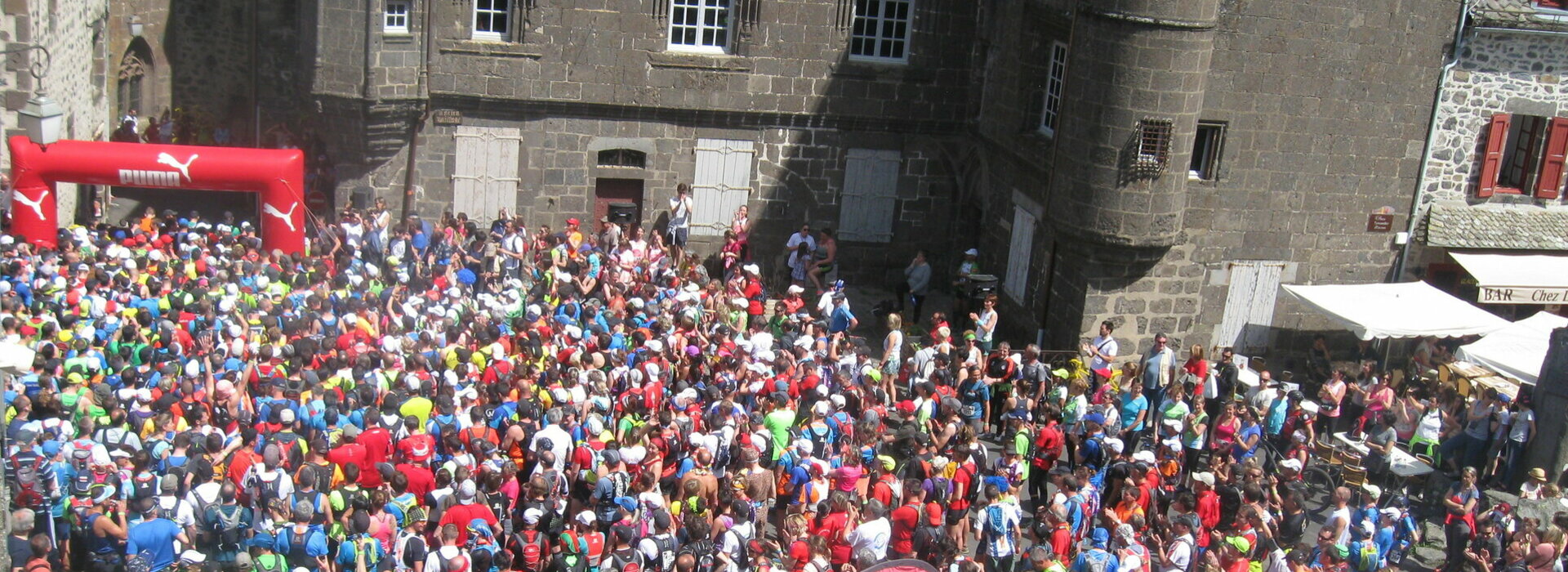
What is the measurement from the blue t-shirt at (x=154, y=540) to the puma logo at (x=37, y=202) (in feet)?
31.9

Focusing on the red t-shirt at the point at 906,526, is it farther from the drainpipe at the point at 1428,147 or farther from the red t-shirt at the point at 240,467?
the drainpipe at the point at 1428,147

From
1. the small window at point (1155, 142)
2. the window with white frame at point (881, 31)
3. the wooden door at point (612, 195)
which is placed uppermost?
the window with white frame at point (881, 31)

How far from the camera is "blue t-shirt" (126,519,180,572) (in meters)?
12.7

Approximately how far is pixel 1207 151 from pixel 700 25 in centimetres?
784

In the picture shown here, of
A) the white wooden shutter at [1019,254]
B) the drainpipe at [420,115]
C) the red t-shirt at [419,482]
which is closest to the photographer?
the red t-shirt at [419,482]

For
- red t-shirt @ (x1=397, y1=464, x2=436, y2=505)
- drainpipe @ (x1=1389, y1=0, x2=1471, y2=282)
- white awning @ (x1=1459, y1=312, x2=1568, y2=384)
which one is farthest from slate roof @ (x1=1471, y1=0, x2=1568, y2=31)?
red t-shirt @ (x1=397, y1=464, x2=436, y2=505)

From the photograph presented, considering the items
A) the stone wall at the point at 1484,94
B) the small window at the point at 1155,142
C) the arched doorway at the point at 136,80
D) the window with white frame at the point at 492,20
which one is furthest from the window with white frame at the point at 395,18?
the stone wall at the point at 1484,94

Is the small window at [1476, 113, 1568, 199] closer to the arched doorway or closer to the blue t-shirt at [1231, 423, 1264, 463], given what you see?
the blue t-shirt at [1231, 423, 1264, 463]

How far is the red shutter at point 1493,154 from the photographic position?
2134cm

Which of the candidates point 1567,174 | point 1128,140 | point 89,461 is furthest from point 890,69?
point 89,461

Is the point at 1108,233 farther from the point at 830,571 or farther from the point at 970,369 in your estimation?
the point at 830,571

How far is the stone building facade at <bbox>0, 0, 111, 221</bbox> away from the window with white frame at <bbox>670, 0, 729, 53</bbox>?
28.6 feet

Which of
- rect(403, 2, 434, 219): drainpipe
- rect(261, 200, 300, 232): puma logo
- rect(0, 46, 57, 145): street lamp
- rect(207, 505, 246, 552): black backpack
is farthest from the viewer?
rect(403, 2, 434, 219): drainpipe

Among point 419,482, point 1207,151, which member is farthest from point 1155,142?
point 419,482
